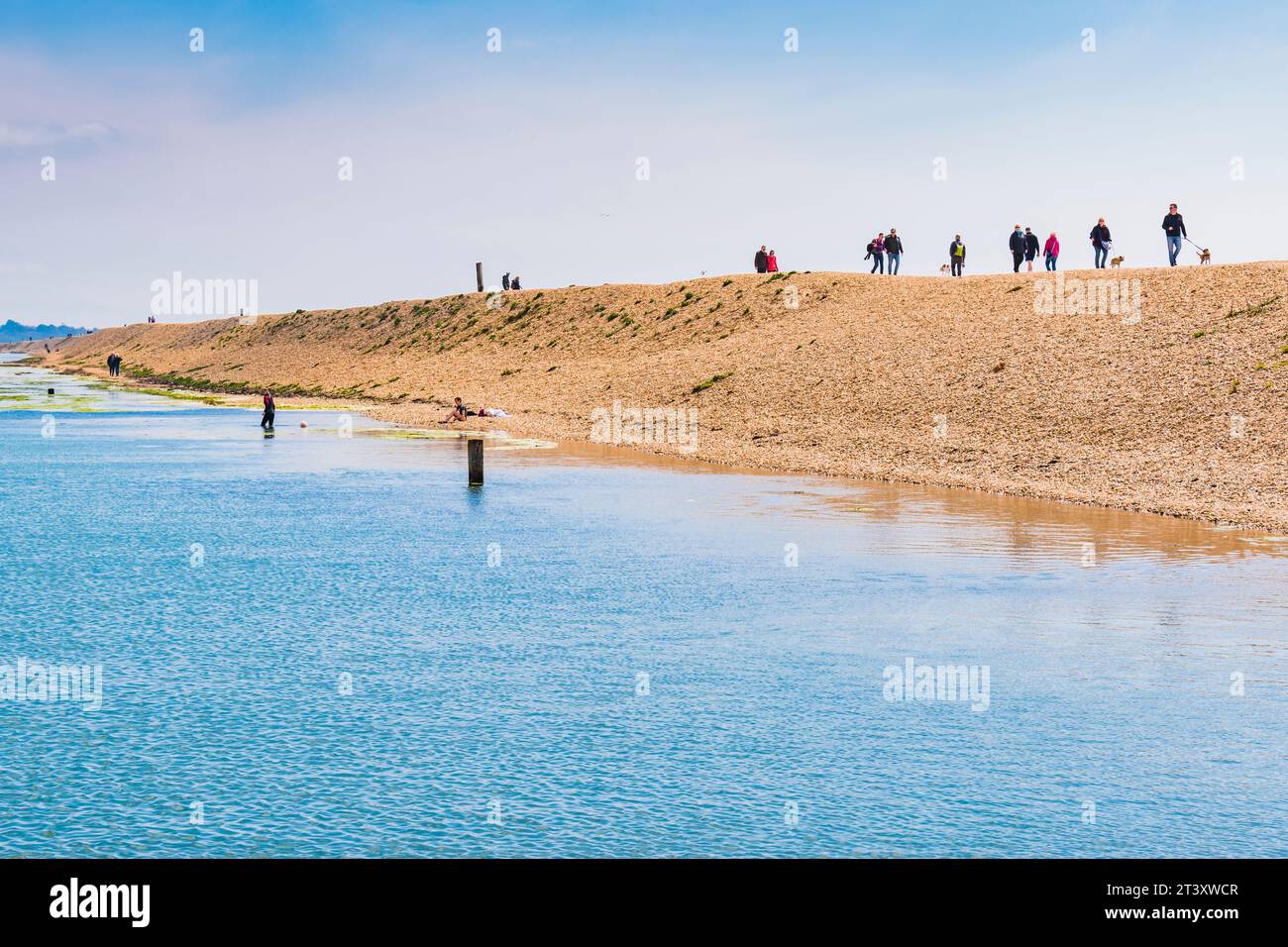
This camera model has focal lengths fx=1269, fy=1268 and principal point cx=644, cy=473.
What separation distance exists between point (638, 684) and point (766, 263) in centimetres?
7288

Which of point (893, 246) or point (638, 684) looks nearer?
point (638, 684)

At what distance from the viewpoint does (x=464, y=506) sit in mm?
30500

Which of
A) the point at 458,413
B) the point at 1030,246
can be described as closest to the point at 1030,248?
the point at 1030,246

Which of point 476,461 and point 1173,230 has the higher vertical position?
point 1173,230

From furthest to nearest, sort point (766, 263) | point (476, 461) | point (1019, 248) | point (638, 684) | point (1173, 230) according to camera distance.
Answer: point (766, 263)
point (1019, 248)
point (1173, 230)
point (476, 461)
point (638, 684)

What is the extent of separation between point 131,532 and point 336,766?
16578 mm

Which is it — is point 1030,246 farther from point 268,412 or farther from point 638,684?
point 638,684

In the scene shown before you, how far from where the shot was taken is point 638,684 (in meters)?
14.0

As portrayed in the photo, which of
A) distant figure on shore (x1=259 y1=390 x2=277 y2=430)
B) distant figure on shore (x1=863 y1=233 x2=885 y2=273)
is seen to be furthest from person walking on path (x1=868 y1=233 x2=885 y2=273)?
distant figure on shore (x1=259 y1=390 x2=277 y2=430)

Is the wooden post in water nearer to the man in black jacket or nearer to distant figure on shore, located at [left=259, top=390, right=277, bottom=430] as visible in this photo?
distant figure on shore, located at [left=259, top=390, right=277, bottom=430]

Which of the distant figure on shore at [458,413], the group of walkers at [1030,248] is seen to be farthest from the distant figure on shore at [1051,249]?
the distant figure on shore at [458,413]

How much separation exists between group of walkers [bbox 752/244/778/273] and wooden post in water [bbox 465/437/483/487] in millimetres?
52930

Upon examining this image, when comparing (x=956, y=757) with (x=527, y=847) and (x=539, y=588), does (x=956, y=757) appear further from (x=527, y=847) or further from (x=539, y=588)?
(x=539, y=588)
